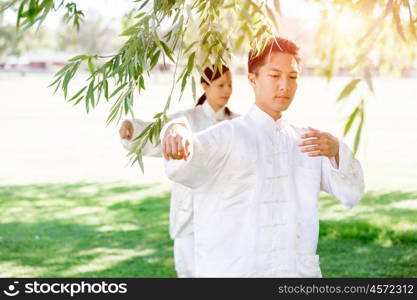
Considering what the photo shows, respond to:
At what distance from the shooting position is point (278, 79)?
3602mm

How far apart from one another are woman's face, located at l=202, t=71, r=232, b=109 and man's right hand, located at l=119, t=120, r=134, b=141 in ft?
2.23

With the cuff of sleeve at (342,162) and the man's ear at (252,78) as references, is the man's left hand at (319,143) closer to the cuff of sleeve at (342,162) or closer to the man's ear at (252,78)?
the cuff of sleeve at (342,162)

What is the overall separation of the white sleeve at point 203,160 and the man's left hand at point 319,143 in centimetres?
41

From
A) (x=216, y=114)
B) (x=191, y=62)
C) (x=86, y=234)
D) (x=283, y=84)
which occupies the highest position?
(x=191, y=62)

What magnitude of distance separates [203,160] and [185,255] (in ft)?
7.31

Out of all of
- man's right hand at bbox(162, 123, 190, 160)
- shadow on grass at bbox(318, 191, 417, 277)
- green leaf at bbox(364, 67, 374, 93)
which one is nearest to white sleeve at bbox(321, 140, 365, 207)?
man's right hand at bbox(162, 123, 190, 160)

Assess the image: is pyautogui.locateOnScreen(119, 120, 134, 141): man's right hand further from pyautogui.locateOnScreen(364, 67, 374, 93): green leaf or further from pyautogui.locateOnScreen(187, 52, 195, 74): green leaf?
pyautogui.locateOnScreen(364, 67, 374, 93): green leaf

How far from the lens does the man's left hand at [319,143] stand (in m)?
3.38

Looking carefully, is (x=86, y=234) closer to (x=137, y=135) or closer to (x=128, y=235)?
(x=128, y=235)

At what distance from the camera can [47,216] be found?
32.3 ft

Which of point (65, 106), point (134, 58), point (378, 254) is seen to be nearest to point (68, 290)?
point (134, 58)

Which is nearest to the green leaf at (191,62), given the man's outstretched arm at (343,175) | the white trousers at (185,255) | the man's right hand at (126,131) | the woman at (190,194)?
the man's outstretched arm at (343,175)

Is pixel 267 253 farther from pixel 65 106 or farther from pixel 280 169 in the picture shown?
pixel 65 106

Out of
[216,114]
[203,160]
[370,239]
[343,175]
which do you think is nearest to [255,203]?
[203,160]
